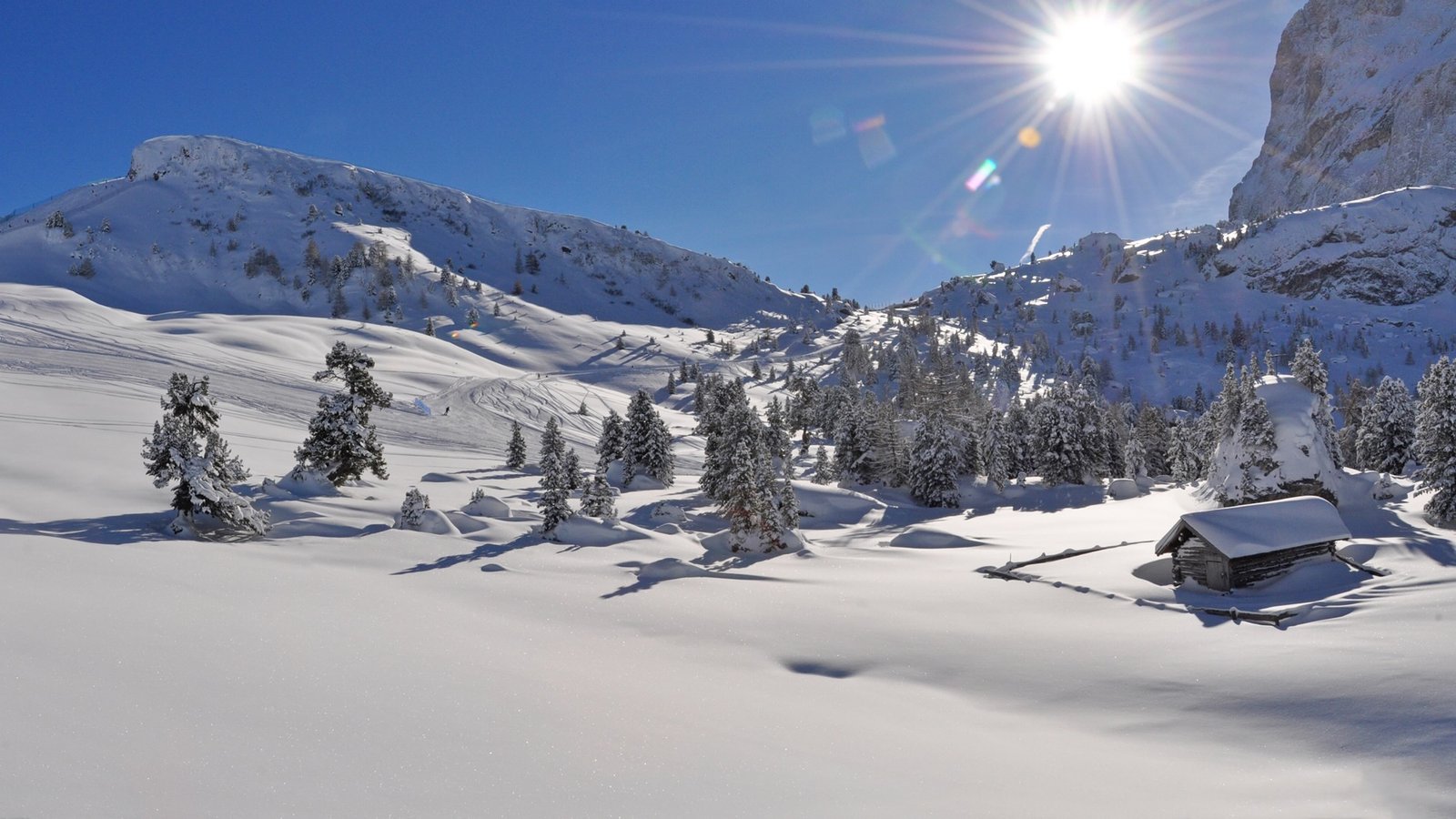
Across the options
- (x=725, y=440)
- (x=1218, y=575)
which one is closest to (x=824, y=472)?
(x=725, y=440)

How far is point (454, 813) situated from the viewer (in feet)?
21.7

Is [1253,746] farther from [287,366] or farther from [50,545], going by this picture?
[287,366]

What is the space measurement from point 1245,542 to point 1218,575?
145cm

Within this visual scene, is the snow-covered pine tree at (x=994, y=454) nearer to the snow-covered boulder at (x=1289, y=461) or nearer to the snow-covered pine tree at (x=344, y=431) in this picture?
the snow-covered boulder at (x=1289, y=461)

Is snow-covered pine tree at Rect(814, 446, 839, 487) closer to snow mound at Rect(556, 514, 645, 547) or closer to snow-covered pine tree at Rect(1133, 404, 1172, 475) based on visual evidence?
snow mound at Rect(556, 514, 645, 547)

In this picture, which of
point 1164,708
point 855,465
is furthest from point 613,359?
point 1164,708

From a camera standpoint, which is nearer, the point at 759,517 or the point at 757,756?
the point at 757,756

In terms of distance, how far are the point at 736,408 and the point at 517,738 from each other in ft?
107

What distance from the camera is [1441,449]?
32.1 metres

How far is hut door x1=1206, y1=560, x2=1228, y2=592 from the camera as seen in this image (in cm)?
2253

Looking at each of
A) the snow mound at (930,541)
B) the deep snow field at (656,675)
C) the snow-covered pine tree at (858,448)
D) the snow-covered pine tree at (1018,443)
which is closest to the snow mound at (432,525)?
the deep snow field at (656,675)

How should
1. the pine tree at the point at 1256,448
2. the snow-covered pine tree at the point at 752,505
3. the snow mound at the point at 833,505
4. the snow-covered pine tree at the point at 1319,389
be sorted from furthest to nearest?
the snow mound at the point at 833,505
the snow-covered pine tree at the point at 1319,389
the pine tree at the point at 1256,448
the snow-covered pine tree at the point at 752,505

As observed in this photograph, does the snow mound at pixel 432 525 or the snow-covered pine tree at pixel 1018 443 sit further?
the snow-covered pine tree at pixel 1018 443

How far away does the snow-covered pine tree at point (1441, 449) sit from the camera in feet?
103
